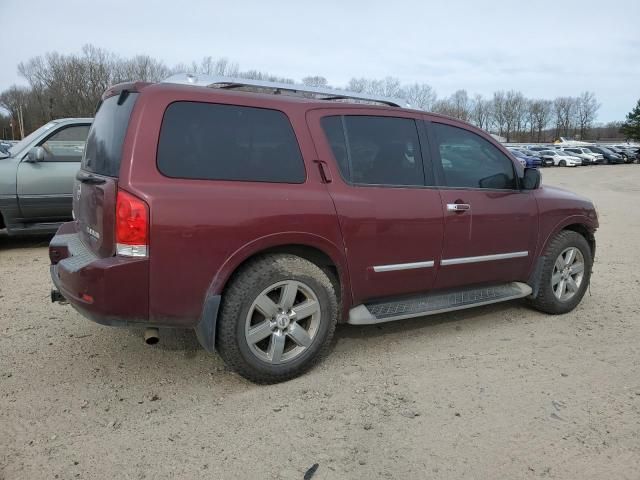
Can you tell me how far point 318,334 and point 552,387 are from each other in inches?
60.6

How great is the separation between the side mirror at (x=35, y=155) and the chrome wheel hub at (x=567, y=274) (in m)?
6.27


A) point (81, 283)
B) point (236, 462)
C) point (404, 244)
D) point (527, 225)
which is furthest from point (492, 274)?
point (81, 283)

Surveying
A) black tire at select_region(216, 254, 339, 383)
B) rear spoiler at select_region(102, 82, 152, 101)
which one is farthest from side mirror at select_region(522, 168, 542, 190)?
rear spoiler at select_region(102, 82, 152, 101)

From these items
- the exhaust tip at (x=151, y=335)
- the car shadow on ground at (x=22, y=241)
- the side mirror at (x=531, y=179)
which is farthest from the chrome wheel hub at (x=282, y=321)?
the car shadow on ground at (x=22, y=241)

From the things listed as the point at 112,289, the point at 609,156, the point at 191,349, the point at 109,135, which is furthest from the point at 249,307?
the point at 609,156

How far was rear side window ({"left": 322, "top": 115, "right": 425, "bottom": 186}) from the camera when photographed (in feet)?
12.0

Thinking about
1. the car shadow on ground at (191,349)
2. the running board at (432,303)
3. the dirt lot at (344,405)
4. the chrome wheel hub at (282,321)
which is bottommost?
the dirt lot at (344,405)

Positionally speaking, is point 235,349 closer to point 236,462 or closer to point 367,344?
point 236,462

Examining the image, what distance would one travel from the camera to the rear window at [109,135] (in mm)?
3145

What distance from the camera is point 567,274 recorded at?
16.2 ft

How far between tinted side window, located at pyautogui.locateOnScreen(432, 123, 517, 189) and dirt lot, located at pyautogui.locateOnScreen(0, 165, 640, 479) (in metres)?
1.23

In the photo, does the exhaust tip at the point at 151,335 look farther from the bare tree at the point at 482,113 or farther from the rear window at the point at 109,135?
the bare tree at the point at 482,113

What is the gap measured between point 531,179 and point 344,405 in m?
2.58

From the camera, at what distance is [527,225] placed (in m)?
4.51
